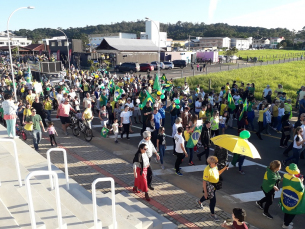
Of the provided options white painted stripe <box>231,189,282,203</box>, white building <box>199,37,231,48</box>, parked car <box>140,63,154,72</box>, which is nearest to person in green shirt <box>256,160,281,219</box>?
white painted stripe <box>231,189,282,203</box>

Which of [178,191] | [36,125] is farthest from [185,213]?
[36,125]

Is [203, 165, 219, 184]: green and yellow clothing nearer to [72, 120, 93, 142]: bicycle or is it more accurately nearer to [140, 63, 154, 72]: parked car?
[72, 120, 93, 142]: bicycle

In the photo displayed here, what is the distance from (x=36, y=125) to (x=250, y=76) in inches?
1058

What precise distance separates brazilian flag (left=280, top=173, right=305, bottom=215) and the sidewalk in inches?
53.2

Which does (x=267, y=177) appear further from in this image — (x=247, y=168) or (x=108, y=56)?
(x=108, y=56)

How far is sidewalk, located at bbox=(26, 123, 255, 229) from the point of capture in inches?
243

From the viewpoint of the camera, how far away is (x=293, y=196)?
18.0 ft

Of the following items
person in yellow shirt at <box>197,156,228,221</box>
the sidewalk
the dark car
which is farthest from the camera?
the dark car

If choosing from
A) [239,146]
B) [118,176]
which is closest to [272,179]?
[239,146]

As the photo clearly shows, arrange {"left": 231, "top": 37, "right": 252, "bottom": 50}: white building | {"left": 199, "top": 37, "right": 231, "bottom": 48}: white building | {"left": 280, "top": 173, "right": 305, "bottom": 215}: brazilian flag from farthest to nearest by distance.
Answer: {"left": 231, "top": 37, "right": 252, "bottom": 50}: white building → {"left": 199, "top": 37, "right": 231, "bottom": 48}: white building → {"left": 280, "top": 173, "right": 305, "bottom": 215}: brazilian flag

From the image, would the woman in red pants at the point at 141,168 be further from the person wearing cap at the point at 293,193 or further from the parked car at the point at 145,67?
the parked car at the point at 145,67

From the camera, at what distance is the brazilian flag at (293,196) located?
5418 mm

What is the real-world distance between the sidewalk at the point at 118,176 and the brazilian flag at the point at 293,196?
135 centimetres

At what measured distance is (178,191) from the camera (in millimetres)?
7285
